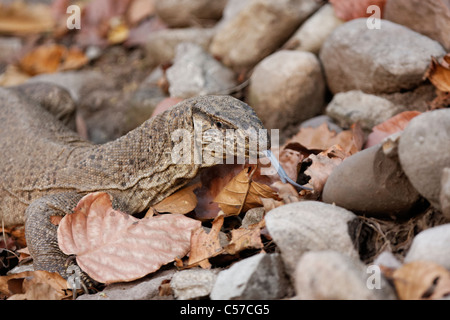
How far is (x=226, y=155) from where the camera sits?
3.19 m

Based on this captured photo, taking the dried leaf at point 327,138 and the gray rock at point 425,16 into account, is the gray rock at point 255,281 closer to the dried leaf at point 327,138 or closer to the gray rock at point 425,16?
the dried leaf at point 327,138

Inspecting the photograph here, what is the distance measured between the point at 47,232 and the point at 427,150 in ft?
7.50

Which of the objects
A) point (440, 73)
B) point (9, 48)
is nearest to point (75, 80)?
point (9, 48)

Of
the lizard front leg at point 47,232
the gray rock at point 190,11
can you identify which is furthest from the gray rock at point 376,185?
the gray rock at point 190,11

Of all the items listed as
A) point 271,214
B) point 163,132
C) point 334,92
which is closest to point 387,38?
point 334,92

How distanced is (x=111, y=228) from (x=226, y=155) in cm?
78

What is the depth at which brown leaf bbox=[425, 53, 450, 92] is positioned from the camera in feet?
11.9

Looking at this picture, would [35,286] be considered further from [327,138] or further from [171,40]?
Answer: [171,40]

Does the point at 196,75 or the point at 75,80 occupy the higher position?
the point at 196,75

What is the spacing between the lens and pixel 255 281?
95.7 inches

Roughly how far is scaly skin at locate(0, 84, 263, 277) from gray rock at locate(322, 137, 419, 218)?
597 millimetres

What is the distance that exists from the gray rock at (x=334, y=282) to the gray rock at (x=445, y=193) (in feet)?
1.44

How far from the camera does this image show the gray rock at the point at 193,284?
8.48 ft

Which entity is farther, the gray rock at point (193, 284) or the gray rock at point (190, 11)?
the gray rock at point (190, 11)
